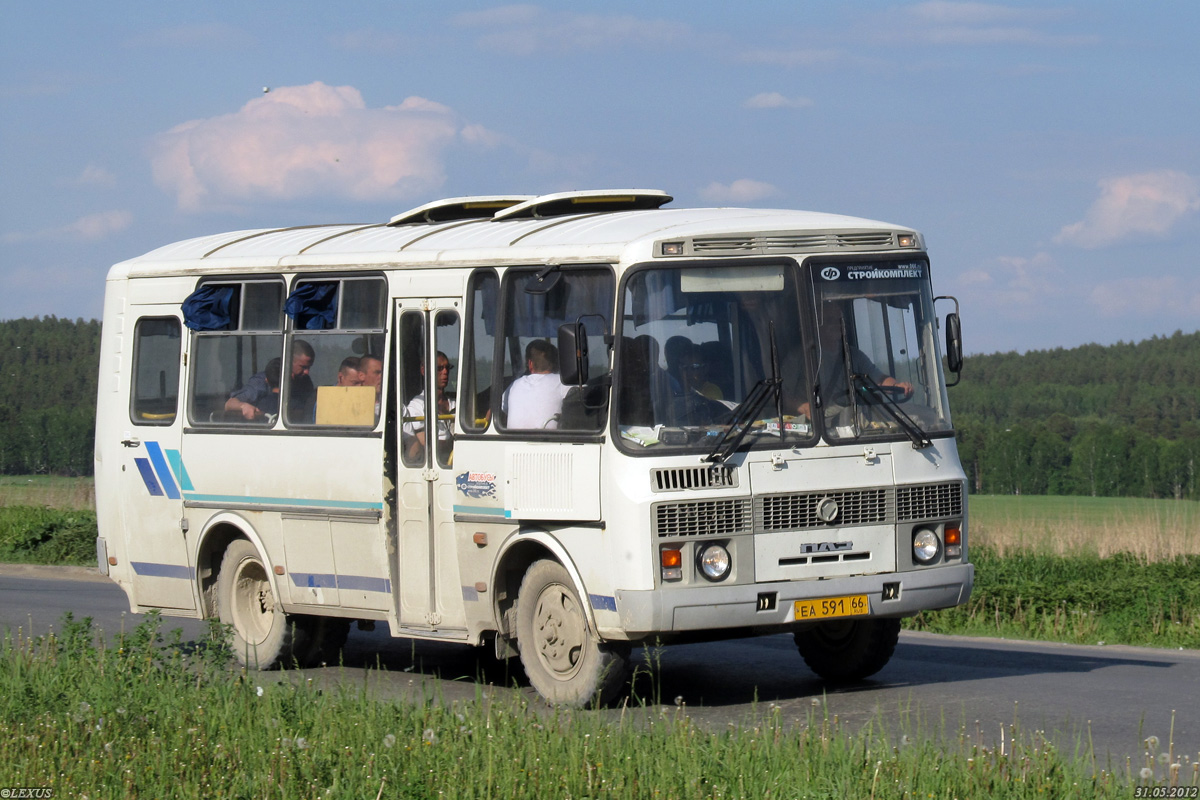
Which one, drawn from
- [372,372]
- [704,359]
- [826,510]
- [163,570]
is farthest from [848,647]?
[163,570]

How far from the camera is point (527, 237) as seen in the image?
34.3 ft

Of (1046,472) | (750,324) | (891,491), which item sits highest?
(750,324)

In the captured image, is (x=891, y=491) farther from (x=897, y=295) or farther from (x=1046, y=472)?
(x=1046, y=472)

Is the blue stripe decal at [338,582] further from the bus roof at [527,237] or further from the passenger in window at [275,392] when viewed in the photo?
the bus roof at [527,237]

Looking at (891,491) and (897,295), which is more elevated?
(897,295)

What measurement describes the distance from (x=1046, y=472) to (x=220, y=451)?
269 ft

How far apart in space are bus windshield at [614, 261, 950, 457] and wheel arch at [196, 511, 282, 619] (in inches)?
160

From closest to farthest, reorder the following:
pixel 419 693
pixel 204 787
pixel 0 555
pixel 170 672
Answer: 1. pixel 204 787
2. pixel 170 672
3. pixel 419 693
4. pixel 0 555

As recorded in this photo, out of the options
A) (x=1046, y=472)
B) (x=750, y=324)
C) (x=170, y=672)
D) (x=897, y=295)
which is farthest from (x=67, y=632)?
(x=1046, y=472)

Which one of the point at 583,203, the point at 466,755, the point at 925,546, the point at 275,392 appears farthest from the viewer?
the point at 275,392

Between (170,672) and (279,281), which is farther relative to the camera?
(279,281)

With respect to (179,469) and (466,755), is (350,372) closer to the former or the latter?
(179,469)

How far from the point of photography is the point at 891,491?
9.84m

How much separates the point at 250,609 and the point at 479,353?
3358 mm
